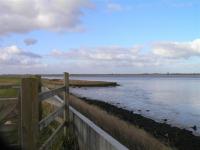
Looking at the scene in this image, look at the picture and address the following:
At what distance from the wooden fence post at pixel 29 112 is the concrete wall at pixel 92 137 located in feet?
3.44

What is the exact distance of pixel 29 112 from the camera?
6.15 m

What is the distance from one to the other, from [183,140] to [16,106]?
14.6 m

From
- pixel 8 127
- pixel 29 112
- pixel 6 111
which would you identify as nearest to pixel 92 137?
pixel 29 112

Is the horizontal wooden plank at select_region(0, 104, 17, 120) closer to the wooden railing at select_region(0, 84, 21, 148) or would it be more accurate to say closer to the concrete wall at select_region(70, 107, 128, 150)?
the wooden railing at select_region(0, 84, 21, 148)

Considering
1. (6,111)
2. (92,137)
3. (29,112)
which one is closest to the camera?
(6,111)

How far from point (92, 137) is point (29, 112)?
→ 4.73 ft

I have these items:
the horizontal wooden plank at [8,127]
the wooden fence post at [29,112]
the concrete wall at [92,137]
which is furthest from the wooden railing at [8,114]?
the concrete wall at [92,137]

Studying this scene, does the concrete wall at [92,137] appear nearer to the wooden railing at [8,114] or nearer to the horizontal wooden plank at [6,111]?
the wooden railing at [8,114]

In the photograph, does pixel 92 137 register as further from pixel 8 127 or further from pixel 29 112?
pixel 8 127

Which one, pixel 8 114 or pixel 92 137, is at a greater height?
pixel 8 114

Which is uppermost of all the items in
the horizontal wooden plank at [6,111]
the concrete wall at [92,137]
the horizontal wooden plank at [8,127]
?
the horizontal wooden plank at [6,111]

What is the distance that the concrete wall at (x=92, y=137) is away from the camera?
218 inches

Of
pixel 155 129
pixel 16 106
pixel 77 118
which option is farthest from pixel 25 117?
pixel 155 129

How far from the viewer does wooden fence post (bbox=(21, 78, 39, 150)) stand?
6.08 m
